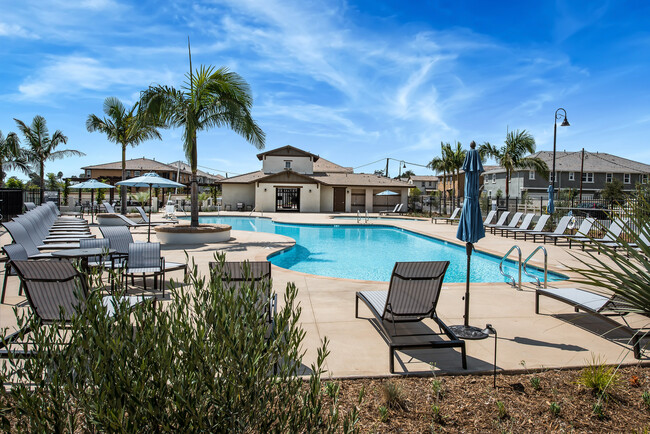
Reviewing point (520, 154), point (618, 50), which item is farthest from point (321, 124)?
point (618, 50)

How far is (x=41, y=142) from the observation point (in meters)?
30.3

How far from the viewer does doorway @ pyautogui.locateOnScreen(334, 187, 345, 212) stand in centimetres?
3697

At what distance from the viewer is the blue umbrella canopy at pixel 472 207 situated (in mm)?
4824

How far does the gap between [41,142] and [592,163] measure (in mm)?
59211

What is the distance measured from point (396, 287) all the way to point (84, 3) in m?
10.7

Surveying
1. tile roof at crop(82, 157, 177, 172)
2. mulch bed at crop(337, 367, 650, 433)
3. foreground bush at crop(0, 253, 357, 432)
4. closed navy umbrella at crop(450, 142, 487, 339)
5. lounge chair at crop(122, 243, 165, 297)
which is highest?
tile roof at crop(82, 157, 177, 172)

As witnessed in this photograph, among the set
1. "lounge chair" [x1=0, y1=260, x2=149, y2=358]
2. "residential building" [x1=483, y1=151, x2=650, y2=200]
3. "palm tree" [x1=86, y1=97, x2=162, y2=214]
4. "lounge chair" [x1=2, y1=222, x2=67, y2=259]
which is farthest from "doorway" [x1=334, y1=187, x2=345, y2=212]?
"lounge chair" [x1=0, y1=260, x2=149, y2=358]

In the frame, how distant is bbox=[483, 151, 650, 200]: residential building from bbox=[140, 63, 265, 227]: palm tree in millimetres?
40503

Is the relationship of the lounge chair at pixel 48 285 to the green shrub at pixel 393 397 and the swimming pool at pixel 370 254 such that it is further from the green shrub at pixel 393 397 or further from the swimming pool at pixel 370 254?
the swimming pool at pixel 370 254

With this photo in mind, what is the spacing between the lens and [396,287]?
13.7 feet

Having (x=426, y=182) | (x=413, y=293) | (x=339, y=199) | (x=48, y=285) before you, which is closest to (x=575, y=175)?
(x=339, y=199)

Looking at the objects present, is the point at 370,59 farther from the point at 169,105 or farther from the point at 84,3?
the point at 84,3

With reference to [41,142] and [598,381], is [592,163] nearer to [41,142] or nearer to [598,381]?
[598,381]

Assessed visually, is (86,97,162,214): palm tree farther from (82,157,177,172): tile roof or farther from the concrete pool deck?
(82,157,177,172): tile roof
